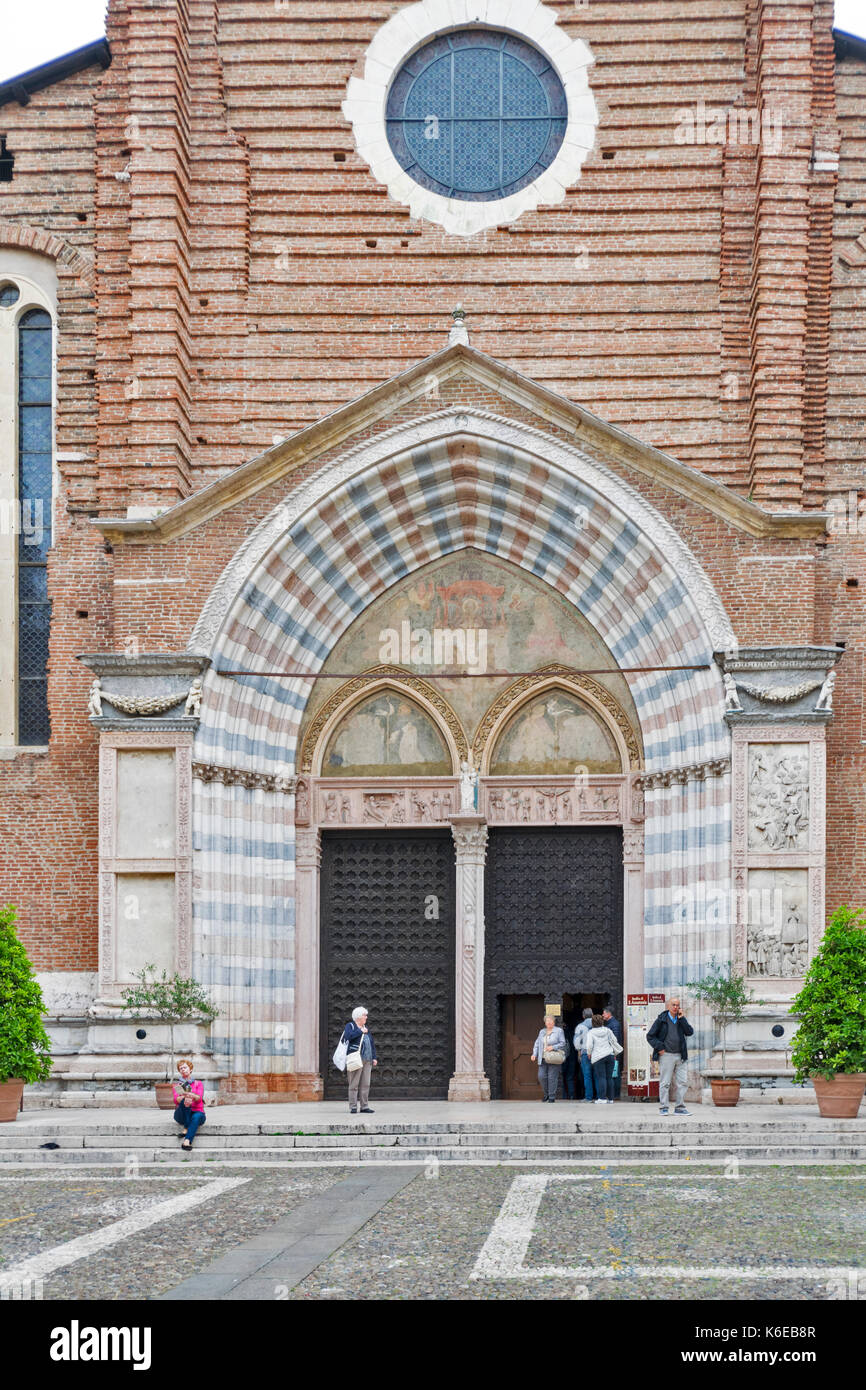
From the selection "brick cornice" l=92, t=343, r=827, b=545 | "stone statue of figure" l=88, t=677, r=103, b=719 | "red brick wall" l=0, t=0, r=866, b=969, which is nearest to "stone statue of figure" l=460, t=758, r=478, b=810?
"red brick wall" l=0, t=0, r=866, b=969

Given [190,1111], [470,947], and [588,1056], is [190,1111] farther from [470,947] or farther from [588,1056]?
[588,1056]

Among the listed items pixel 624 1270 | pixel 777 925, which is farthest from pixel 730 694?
pixel 624 1270

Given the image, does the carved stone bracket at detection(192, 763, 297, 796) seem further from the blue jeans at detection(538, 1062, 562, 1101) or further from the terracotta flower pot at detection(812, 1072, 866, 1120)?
the terracotta flower pot at detection(812, 1072, 866, 1120)

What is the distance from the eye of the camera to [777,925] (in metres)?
20.9

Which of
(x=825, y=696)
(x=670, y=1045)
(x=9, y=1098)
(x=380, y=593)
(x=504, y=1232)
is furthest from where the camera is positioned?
(x=380, y=593)

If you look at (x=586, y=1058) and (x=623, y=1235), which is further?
(x=586, y=1058)

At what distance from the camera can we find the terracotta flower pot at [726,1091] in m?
20.0

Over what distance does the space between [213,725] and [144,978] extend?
313cm

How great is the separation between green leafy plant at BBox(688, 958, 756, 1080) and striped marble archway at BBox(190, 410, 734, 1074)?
54 centimetres

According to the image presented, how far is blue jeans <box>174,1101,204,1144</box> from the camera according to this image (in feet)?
53.2

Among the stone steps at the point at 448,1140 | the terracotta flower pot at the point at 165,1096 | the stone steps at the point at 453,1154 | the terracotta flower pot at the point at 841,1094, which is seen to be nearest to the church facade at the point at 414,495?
the terracotta flower pot at the point at 165,1096

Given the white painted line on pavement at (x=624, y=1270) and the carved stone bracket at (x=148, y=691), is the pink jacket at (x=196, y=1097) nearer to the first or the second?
the carved stone bracket at (x=148, y=691)

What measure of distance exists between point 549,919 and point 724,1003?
318 cm

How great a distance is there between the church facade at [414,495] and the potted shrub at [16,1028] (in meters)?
2.63
